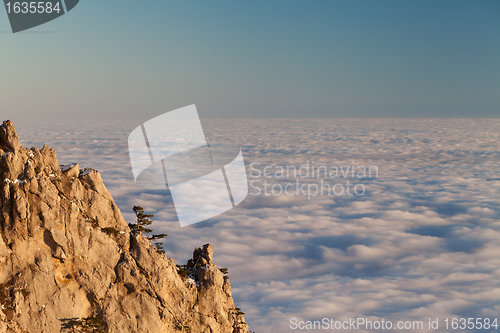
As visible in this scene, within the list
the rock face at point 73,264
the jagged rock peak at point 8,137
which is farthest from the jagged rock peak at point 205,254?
the jagged rock peak at point 8,137

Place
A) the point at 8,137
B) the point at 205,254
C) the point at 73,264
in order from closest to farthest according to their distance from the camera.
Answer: the point at 8,137, the point at 73,264, the point at 205,254

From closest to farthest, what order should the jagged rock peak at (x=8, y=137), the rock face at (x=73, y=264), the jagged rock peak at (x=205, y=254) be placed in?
1. the rock face at (x=73, y=264)
2. the jagged rock peak at (x=8, y=137)
3. the jagged rock peak at (x=205, y=254)

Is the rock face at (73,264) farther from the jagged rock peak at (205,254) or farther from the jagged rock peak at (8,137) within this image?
the jagged rock peak at (205,254)

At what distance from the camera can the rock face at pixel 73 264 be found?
36.2 m

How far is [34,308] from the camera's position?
3647 centimetres

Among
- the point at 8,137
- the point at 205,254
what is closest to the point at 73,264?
the point at 8,137

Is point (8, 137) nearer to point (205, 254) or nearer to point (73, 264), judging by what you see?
point (73, 264)

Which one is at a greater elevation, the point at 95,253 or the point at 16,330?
the point at 95,253

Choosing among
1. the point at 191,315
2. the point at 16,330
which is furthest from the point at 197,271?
the point at 16,330

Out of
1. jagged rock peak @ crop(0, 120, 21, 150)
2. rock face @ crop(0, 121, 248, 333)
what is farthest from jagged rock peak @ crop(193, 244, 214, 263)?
jagged rock peak @ crop(0, 120, 21, 150)

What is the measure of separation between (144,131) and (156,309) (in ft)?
92.7

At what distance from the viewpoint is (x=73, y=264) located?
38.8 metres

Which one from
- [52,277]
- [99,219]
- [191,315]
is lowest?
[191,315]

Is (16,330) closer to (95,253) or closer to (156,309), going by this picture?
(95,253)
